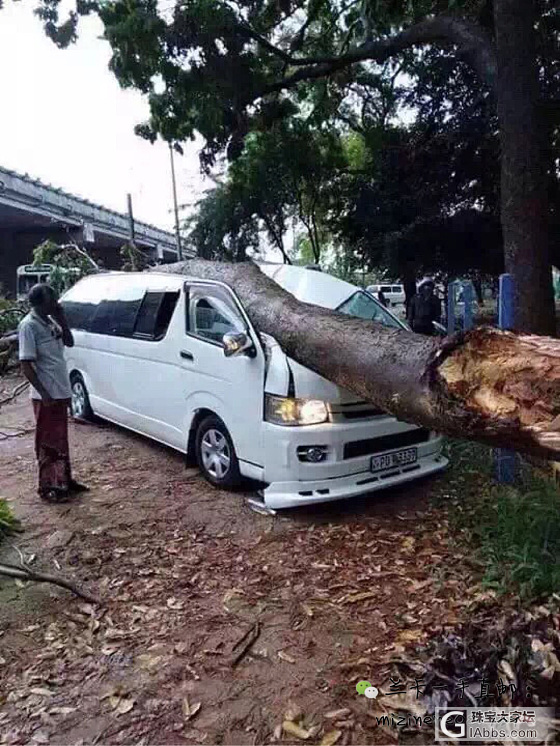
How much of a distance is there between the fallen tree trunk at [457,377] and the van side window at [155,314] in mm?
1984

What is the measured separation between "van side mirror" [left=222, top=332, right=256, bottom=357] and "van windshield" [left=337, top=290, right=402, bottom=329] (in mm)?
1189

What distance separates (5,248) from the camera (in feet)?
96.4

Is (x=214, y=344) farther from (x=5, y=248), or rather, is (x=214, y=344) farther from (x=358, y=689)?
(x=5, y=248)

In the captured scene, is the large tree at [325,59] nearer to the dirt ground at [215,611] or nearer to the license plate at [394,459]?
the license plate at [394,459]

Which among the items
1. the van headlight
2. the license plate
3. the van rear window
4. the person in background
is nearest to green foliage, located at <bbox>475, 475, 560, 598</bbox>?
the license plate

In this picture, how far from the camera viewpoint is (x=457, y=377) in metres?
2.46

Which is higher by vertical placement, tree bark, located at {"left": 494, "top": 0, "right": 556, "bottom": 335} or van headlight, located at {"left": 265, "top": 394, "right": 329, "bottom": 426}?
tree bark, located at {"left": 494, "top": 0, "right": 556, "bottom": 335}

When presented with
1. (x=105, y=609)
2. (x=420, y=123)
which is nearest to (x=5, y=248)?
(x=420, y=123)

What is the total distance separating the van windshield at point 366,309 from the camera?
17.6 ft

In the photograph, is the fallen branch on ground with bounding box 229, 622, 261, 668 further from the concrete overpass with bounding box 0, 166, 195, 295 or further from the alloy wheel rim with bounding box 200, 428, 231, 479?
the concrete overpass with bounding box 0, 166, 195, 295

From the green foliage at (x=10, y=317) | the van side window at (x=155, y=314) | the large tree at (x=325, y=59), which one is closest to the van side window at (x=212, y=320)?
the van side window at (x=155, y=314)

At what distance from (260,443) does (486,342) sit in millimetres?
2202

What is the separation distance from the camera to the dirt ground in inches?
95.8

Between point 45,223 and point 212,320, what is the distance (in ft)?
79.6
